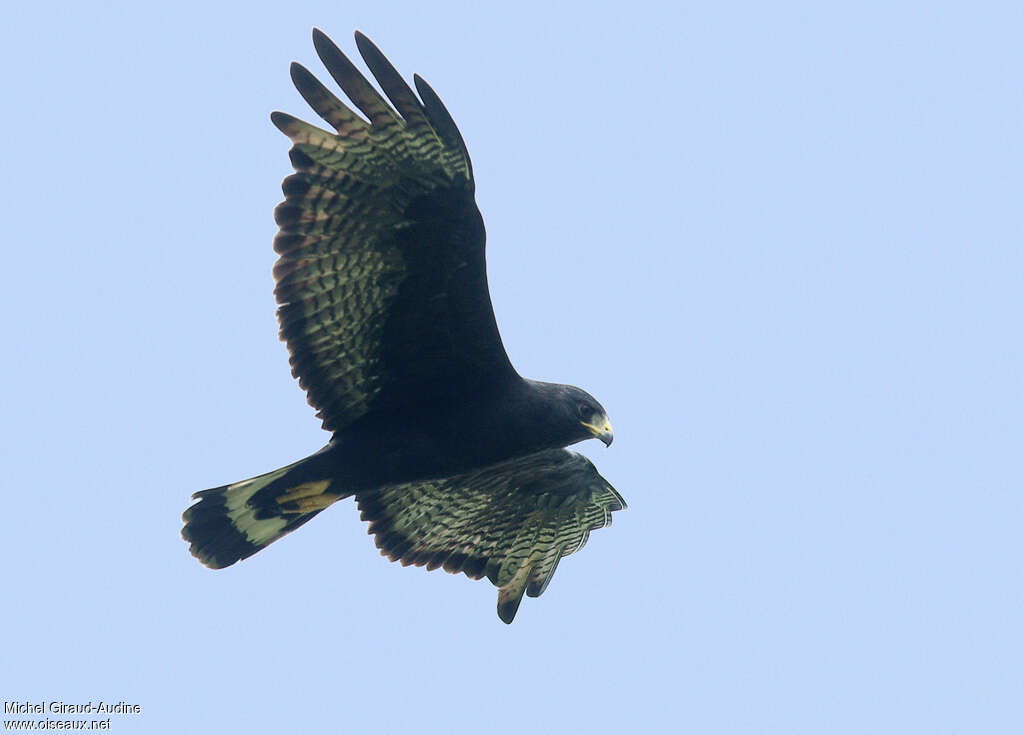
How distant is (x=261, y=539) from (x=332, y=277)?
201 centimetres

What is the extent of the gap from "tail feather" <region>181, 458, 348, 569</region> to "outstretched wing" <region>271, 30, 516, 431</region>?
455mm

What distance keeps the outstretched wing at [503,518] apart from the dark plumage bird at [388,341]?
2 cm

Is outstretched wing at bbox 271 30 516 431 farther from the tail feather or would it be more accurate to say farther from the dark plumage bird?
the tail feather

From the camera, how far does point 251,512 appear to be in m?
9.67

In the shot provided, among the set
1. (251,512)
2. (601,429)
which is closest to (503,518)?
(601,429)

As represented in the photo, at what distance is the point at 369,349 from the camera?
9328 mm

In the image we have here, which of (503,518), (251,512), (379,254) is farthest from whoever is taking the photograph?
(503,518)

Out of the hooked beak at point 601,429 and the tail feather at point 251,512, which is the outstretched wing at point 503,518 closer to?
the hooked beak at point 601,429

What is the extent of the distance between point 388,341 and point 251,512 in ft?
5.03

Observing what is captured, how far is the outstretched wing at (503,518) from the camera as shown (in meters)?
10.6

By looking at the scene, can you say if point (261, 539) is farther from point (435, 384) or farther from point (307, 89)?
point (307, 89)

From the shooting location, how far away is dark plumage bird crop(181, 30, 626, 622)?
8.59 meters

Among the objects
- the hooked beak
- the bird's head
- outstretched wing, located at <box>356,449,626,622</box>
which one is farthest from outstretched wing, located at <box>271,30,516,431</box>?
outstretched wing, located at <box>356,449,626,622</box>

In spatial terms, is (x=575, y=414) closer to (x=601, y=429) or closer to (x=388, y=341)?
(x=601, y=429)
